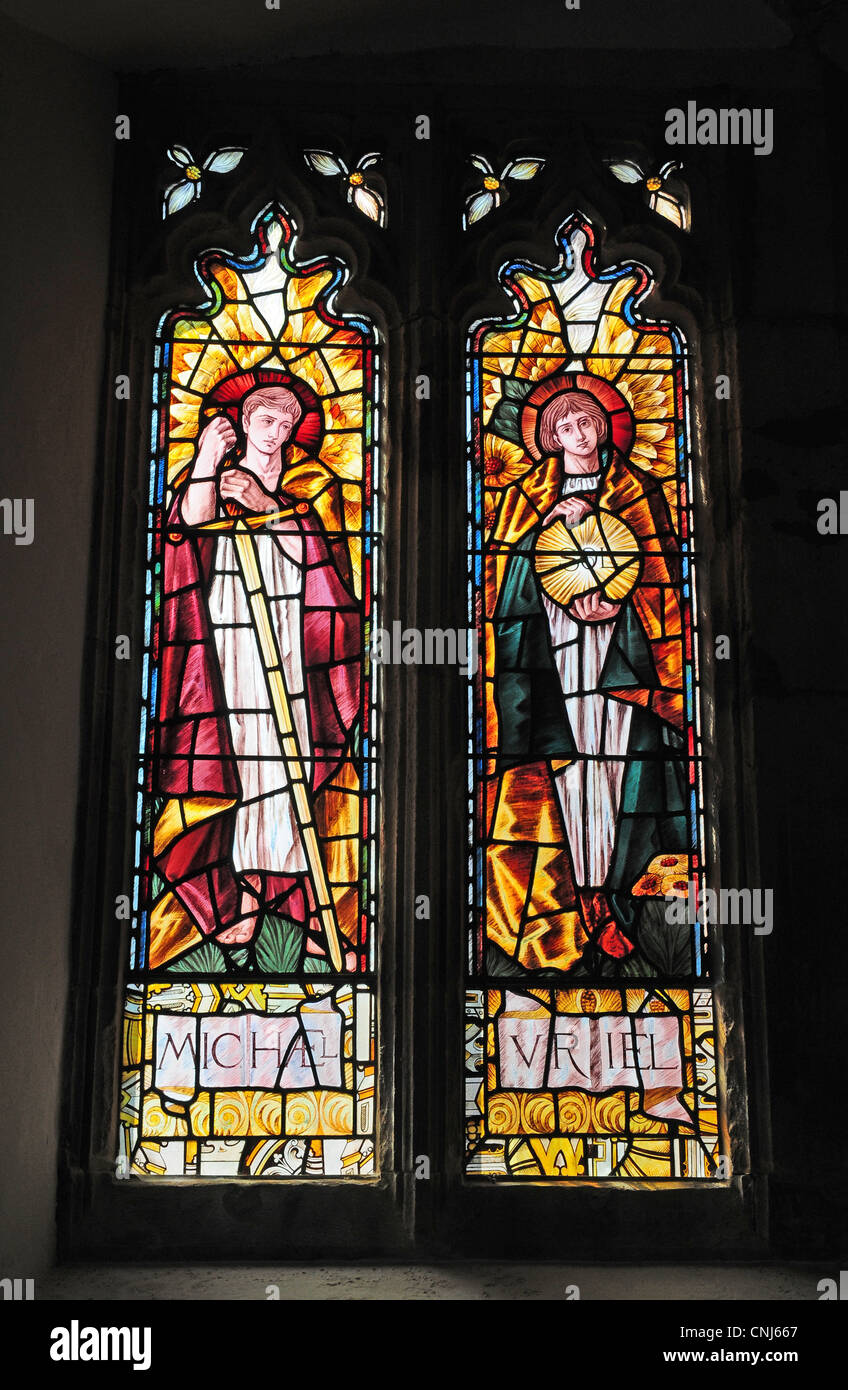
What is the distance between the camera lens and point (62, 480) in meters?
3.82

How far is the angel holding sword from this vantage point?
3.89m

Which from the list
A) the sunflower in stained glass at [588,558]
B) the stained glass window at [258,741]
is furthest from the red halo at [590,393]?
the stained glass window at [258,741]

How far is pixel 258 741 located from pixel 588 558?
1.04 meters

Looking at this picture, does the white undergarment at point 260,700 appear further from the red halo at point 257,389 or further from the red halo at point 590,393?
the red halo at point 590,393

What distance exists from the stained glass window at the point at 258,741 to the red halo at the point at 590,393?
0.43 metres

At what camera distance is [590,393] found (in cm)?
434

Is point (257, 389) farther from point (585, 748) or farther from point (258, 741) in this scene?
point (585, 748)

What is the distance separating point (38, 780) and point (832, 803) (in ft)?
6.42

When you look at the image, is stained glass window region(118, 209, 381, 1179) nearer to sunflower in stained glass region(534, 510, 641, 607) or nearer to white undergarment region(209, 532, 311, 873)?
white undergarment region(209, 532, 311, 873)

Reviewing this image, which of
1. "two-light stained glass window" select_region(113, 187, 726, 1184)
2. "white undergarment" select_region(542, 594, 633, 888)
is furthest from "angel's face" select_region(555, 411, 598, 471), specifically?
"white undergarment" select_region(542, 594, 633, 888)

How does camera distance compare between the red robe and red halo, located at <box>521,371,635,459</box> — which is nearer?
the red robe

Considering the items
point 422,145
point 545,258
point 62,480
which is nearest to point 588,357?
point 545,258

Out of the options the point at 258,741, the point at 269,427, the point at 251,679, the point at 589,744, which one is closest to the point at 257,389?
the point at 269,427

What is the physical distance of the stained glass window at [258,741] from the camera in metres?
3.76
